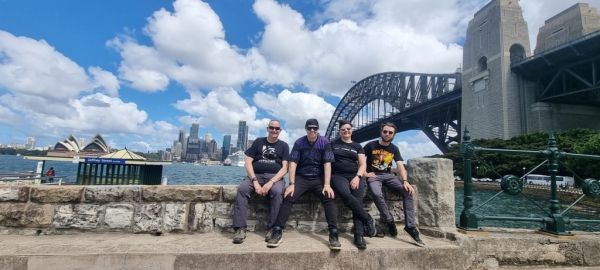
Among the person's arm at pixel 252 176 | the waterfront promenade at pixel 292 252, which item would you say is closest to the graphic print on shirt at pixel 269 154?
the person's arm at pixel 252 176

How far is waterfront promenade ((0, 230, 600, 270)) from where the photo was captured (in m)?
2.88

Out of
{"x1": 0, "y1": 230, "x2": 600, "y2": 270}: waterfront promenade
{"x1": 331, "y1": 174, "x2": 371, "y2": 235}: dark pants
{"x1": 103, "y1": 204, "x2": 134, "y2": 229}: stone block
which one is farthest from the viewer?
{"x1": 103, "y1": 204, "x2": 134, "y2": 229}: stone block

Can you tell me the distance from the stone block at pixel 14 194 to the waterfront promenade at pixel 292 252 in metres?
0.42

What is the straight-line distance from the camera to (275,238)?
3.36m

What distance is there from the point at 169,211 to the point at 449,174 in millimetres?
3403

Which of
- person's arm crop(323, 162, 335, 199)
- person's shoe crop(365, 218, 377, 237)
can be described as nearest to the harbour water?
person's shoe crop(365, 218, 377, 237)

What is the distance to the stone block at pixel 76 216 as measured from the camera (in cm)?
368

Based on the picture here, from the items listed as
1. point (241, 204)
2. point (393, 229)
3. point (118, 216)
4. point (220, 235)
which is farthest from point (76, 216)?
point (393, 229)

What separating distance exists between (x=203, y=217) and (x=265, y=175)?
0.90m

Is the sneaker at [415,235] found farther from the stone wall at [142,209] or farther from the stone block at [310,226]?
the stone block at [310,226]

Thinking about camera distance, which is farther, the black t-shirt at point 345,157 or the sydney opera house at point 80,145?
the sydney opera house at point 80,145

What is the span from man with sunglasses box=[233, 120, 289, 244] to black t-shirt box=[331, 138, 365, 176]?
2.15 feet

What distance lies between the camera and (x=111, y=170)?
18.5 m

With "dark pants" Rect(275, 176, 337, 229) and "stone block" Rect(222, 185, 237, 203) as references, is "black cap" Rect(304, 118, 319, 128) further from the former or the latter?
"stone block" Rect(222, 185, 237, 203)
